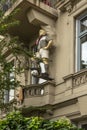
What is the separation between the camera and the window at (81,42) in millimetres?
13250

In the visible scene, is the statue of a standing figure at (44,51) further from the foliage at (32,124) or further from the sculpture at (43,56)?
the foliage at (32,124)

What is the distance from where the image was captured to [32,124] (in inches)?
297

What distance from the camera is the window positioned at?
43.5ft

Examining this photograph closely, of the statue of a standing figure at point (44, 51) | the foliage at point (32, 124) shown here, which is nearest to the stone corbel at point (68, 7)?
the statue of a standing figure at point (44, 51)

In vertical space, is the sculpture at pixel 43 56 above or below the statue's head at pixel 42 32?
below

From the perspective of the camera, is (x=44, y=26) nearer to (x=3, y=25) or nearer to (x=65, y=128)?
(x=3, y=25)

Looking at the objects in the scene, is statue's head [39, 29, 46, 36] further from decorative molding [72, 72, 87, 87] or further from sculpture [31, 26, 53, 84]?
decorative molding [72, 72, 87, 87]

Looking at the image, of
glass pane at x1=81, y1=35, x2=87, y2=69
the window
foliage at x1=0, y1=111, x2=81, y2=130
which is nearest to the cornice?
the window

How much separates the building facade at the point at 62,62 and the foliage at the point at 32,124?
170 inches

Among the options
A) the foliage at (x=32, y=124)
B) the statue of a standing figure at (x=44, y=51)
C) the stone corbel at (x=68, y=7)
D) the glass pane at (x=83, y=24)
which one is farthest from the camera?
the statue of a standing figure at (x=44, y=51)

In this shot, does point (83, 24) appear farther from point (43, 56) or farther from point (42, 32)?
point (43, 56)

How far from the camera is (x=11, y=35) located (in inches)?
661

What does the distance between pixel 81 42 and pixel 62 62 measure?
1.01 metres

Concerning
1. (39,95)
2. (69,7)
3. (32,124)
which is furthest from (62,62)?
(32,124)
